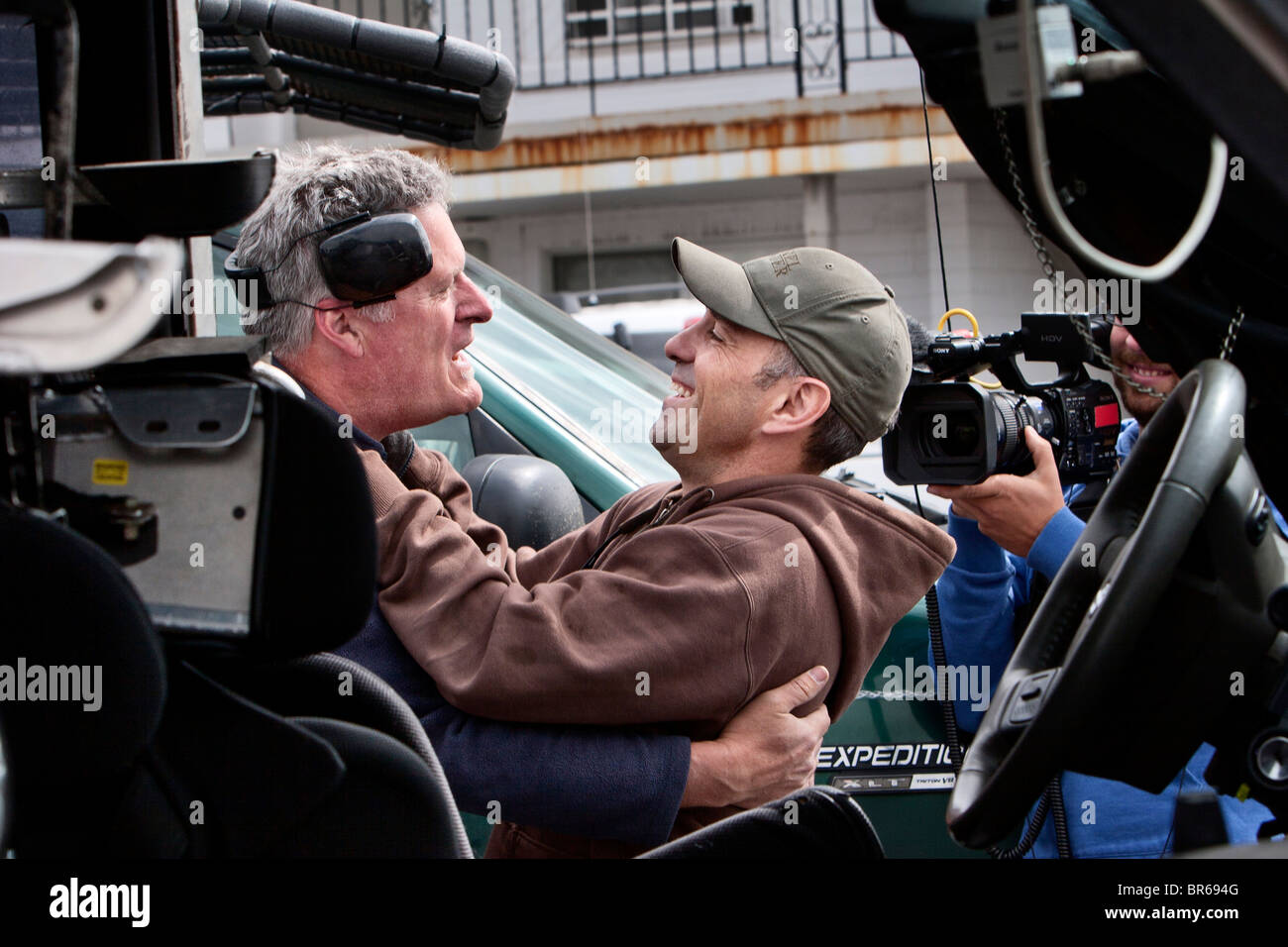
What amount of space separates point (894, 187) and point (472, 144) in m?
7.34

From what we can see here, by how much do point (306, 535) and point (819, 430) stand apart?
1066 mm

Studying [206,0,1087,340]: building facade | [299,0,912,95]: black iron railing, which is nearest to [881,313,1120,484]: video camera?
[206,0,1087,340]: building facade

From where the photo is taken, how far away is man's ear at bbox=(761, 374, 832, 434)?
2.24 meters

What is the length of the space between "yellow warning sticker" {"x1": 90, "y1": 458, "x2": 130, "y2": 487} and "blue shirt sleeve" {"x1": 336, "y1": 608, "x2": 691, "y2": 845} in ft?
1.79

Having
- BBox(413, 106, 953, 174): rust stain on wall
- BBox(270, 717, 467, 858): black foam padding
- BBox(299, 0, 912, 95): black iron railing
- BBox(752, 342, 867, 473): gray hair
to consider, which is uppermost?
BBox(299, 0, 912, 95): black iron railing

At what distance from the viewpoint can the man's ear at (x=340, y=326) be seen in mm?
2297

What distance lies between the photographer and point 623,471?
9.66 ft

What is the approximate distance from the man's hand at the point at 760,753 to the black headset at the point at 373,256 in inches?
33.3

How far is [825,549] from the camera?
6.73ft
